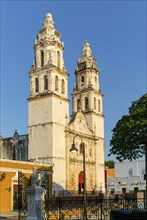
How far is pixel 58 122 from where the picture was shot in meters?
45.4

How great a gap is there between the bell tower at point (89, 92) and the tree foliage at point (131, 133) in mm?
22978

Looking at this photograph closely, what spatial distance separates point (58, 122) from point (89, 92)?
11.7 metres

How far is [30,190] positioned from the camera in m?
16.3

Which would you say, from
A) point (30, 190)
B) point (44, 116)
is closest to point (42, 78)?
point (44, 116)

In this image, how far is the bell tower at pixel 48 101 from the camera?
44.0 metres

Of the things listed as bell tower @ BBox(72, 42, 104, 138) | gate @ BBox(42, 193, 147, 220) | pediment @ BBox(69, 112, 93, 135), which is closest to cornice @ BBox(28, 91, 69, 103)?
pediment @ BBox(69, 112, 93, 135)

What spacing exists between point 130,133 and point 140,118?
1382mm

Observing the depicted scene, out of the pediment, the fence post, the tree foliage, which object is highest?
the pediment

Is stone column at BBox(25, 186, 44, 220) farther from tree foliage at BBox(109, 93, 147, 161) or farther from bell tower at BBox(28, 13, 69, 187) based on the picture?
bell tower at BBox(28, 13, 69, 187)

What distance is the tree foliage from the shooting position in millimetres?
29203

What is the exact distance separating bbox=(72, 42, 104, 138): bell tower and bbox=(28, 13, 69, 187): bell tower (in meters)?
7.46

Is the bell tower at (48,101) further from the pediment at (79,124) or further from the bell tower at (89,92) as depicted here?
the bell tower at (89,92)

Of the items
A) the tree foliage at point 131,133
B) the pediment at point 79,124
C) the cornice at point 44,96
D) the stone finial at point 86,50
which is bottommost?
the tree foliage at point 131,133

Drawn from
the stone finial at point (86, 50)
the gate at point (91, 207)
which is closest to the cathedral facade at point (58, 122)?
the stone finial at point (86, 50)
